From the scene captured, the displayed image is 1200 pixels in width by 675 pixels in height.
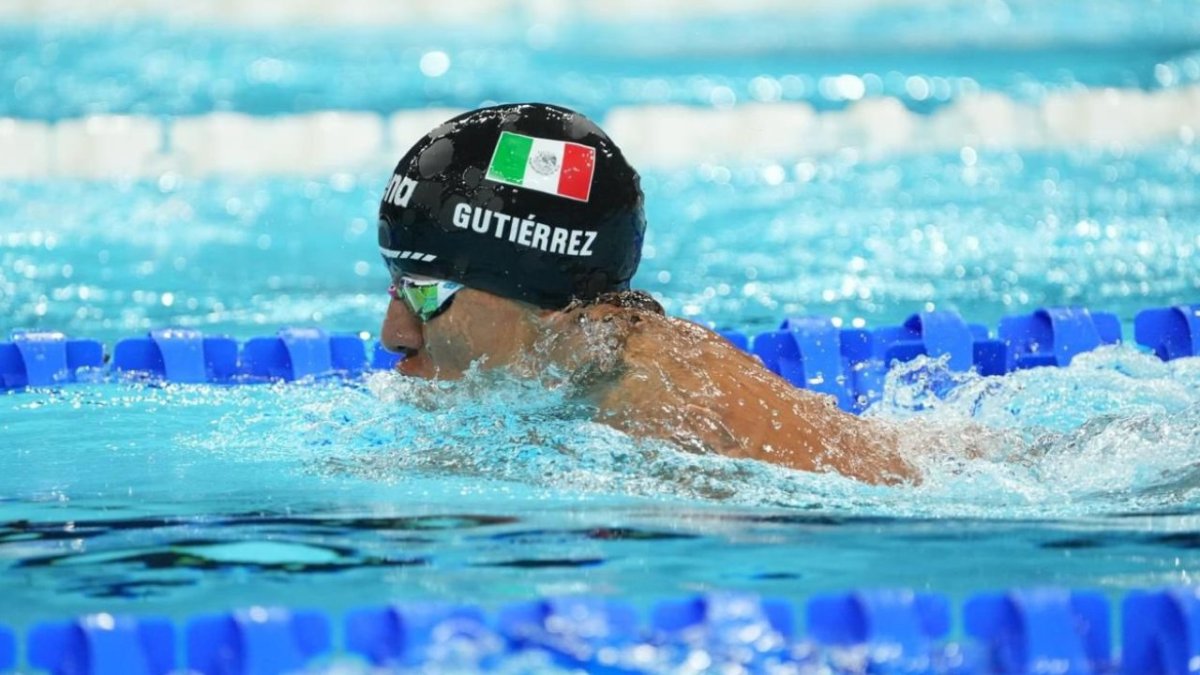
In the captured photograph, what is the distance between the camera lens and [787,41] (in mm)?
11766

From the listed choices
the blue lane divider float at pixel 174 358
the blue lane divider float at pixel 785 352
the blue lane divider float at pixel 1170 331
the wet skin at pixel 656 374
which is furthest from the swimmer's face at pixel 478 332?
the blue lane divider float at pixel 1170 331

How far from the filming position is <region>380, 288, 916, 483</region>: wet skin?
2742mm

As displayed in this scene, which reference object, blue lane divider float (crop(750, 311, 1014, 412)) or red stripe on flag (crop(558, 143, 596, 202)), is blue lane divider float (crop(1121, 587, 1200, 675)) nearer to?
red stripe on flag (crop(558, 143, 596, 202))


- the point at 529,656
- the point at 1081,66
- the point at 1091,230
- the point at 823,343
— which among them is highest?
the point at 1081,66

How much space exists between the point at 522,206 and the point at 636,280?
3.50m

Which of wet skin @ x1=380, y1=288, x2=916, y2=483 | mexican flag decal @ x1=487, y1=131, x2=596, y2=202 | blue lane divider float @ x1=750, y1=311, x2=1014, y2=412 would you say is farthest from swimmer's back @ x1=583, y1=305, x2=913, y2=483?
blue lane divider float @ x1=750, y1=311, x2=1014, y2=412

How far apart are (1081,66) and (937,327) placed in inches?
266

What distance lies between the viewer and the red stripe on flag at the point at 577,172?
288cm

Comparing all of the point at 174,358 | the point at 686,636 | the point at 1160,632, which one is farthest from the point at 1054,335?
the point at 686,636

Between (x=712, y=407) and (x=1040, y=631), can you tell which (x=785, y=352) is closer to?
(x=712, y=407)

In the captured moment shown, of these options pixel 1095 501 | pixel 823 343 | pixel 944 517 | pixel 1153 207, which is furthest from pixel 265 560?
pixel 1153 207

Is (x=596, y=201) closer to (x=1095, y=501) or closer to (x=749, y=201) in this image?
(x=1095, y=501)

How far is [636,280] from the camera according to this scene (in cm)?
638

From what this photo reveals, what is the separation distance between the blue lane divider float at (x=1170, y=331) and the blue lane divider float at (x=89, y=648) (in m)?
3.40
